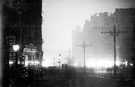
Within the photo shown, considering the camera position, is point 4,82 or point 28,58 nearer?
point 4,82

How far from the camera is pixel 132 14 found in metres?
129

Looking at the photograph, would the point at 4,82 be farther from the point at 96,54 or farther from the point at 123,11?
the point at 96,54

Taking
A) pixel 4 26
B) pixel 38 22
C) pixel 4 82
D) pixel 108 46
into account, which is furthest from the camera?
pixel 108 46

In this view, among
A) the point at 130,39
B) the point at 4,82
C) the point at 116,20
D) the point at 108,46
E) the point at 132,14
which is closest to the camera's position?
the point at 4,82

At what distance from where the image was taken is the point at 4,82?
1972 centimetres

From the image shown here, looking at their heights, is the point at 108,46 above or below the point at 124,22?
below

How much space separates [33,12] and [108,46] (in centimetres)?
6484

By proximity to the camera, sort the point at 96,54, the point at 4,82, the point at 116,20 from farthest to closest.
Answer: the point at 96,54
the point at 116,20
the point at 4,82

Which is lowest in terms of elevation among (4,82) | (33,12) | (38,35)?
(4,82)

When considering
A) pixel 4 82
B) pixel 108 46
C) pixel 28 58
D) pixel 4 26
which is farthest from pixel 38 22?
pixel 4 82

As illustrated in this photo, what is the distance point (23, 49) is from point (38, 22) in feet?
163

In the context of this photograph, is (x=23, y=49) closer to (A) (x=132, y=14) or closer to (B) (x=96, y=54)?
(A) (x=132, y=14)

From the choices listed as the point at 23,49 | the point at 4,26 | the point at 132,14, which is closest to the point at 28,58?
the point at 23,49

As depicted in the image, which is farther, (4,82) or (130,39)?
(130,39)
